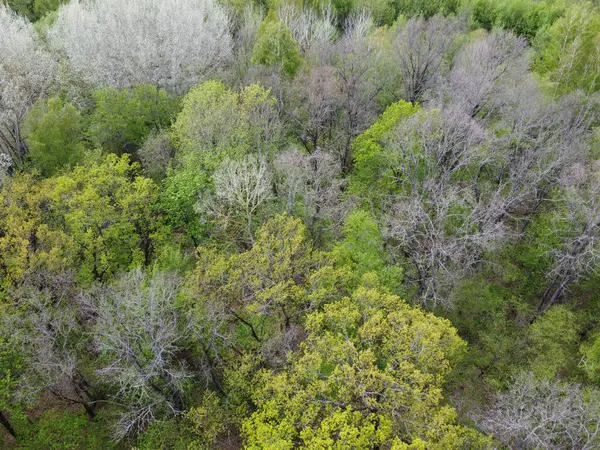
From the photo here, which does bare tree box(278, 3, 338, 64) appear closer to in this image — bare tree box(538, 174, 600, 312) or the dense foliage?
the dense foliage

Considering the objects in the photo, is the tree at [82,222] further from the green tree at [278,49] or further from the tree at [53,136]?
the green tree at [278,49]

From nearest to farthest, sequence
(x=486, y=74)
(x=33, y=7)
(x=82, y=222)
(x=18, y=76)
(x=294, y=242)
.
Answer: (x=294, y=242) < (x=82, y=222) < (x=486, y=74) < (x=18, y=76) < (x=33, y=7)

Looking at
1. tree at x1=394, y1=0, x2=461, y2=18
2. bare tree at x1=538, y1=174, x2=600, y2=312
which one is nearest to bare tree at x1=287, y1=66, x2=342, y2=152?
bare tree at x1=538, y1=174, x2=600, y2=312

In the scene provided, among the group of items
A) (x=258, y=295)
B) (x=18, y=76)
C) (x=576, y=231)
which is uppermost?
(x=18, y=76)

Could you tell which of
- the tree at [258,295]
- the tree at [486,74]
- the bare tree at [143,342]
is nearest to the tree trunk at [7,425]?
the bare tree at [143,342]

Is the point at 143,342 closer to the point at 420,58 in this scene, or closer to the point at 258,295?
the point at 258,295

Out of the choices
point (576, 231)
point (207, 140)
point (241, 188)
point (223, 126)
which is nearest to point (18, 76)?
point (207, 140)
